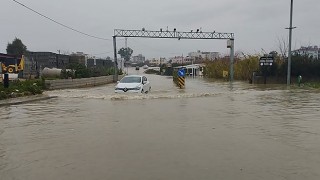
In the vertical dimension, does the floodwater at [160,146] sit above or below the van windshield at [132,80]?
below

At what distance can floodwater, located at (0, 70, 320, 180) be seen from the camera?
6.83 metres

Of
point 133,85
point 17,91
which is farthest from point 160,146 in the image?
point 17,91

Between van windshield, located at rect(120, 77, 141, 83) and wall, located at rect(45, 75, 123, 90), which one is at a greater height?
van windshield, located at rect(120, 77, 141, 83)

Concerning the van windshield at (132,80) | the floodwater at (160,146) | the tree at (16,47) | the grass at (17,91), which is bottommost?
the floodwater at (160,146)

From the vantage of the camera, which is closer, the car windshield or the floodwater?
the floodwater

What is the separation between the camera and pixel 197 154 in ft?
26.9

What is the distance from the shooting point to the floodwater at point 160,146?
269 inches

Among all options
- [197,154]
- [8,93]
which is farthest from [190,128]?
[8,93]

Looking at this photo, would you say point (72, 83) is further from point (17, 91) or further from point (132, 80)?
point (17, 91)

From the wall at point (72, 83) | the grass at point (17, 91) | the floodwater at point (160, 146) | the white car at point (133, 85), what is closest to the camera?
the floodwater at point (160, 146)

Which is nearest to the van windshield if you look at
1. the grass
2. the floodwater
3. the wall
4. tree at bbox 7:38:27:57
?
the grass

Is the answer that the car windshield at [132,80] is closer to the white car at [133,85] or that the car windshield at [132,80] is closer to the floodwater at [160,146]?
the white car at [133,85]

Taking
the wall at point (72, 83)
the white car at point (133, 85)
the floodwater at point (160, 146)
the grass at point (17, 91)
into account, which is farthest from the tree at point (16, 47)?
the floodwater at point (160, 146)

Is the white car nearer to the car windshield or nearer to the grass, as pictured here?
the car windshield
